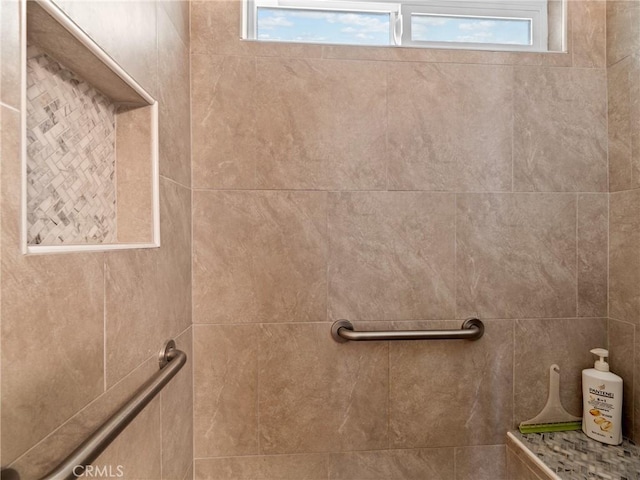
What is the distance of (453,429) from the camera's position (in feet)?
3.84

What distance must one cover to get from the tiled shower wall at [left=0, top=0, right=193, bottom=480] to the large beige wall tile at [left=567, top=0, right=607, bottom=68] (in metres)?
1.27

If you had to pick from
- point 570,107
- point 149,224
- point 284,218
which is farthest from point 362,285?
point 570,107

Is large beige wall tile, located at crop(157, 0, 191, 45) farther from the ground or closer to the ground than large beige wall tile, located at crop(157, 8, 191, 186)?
farther from the ground

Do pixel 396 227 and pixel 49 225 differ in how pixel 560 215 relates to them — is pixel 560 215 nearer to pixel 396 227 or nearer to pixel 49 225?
pixel 396 227

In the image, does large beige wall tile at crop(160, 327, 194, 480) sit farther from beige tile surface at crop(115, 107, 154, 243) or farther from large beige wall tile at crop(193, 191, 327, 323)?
beige tile surface at crop(115, 107, 154, 243)

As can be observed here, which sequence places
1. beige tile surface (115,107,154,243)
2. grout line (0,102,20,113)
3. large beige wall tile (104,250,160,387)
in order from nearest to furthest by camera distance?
grout line (0,102,20,113) → large beige wall tile (104,250,160,387) → beige tile surface (115,107,154,243)

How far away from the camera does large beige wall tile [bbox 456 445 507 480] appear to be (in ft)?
3.84

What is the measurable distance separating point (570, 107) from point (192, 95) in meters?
1.23

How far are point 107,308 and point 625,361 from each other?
146 cm

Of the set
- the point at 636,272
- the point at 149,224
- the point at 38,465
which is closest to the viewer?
the point at 38,465

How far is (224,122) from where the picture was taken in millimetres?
1121

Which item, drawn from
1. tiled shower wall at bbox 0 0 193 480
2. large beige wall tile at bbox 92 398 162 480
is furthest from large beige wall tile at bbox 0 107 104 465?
large beige wall tile at bbox 92 398 162 480

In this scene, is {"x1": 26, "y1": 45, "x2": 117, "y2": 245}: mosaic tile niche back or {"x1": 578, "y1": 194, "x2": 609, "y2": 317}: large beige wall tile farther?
{"x1": 578, "y1": 194, "x2": 609, "y2": 317}: large beige wall tile

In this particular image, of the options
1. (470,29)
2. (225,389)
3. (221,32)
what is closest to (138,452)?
(225,389)
